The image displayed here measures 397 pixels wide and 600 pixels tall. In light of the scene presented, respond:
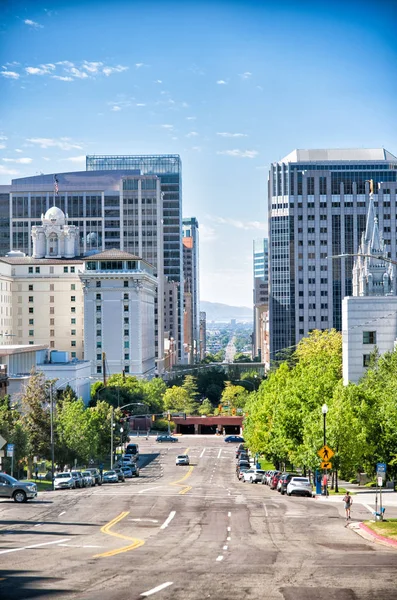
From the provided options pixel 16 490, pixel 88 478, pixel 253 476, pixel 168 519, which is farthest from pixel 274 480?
pixel 168 519

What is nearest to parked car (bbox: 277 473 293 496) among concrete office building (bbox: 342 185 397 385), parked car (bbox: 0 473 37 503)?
parked car (bbox: 0 473 37 503)

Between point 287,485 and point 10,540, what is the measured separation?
1264 inches

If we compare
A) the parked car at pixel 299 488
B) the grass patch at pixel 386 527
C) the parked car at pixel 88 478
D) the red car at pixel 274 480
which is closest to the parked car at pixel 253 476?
the red car at pixel 274 480

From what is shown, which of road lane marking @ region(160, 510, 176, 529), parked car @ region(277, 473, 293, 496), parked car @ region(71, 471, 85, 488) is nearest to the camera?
road lane marking @ region(160, 510, 176, 529)

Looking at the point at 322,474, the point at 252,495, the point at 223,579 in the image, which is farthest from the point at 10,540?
the point at 322,474

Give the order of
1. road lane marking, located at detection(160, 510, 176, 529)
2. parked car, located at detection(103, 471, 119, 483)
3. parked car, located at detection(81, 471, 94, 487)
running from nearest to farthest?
road lane marking, located at detection(160, 510, 176, 529) < parked car, located at detection(81, 471, 94, 487) < parked car, located at detection(103, 471, 119, 483)

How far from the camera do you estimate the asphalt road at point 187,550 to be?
90.4 feet

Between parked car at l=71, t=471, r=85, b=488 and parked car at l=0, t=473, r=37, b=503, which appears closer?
parked car at l=0, t=473, r=37, b=503

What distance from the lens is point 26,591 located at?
2678 centimetres

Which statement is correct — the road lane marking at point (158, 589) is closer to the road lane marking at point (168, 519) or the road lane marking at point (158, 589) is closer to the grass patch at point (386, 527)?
the grass patch at point (386, 527)

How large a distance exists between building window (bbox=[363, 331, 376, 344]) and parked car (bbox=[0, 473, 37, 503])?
51.1 meters

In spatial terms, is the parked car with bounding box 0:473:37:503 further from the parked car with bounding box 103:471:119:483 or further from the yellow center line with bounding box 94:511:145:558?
the parked car with bounding box 103:471:119:483

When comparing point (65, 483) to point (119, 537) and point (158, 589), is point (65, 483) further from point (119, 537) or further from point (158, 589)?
point (158, 589)

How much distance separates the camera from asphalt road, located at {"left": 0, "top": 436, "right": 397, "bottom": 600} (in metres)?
27.6
